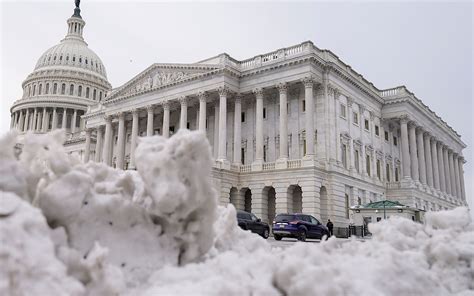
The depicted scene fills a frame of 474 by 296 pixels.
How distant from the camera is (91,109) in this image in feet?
Answer: 199

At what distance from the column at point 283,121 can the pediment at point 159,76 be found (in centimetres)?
682

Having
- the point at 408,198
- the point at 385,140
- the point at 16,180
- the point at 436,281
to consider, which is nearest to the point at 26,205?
the point at 16,180

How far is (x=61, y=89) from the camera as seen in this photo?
300 feet

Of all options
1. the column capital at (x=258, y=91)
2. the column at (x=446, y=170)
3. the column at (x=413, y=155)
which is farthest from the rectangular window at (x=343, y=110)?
the column at (x=446, y=170)

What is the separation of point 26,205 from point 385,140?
49.6 m

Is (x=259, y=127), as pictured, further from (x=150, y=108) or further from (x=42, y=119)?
(x=42, y=119)

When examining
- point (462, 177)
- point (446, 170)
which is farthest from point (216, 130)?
point (462, 177)

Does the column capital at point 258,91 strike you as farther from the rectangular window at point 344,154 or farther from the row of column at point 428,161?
the row of column at point 428,161

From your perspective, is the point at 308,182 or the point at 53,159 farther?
the point at 308,182

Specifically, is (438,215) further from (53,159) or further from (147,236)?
(53,159)

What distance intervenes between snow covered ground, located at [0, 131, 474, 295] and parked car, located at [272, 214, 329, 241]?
773 inches

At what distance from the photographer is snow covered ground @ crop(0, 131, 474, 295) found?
157 inches

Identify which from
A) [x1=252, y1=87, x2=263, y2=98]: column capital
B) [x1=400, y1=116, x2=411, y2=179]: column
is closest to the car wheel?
[x1=252, y1=87, x2=263, y2=98]: column capital

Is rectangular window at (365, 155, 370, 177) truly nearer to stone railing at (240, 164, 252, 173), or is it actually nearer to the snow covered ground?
stone railing at (240, 164, 252, 173)
